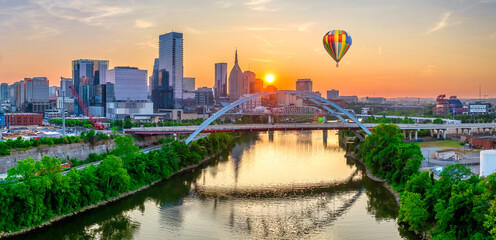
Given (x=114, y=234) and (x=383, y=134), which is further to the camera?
(x=383, y=134)

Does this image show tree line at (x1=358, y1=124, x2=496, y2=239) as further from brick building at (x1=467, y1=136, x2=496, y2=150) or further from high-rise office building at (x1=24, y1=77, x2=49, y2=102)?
high-rise office building at (x1=24, y1=77, x2=49, y2=102)

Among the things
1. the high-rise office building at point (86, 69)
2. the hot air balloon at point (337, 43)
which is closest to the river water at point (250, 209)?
the hot air balloon at point (337, 43)

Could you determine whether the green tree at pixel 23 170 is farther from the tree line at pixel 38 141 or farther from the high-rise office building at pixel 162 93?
the high-rise office building at pixel 162 93

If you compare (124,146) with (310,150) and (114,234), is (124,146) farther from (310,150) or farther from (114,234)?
(310,150)

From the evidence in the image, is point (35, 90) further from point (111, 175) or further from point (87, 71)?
point (111, 175)

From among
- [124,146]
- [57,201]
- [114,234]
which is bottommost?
[114,234]

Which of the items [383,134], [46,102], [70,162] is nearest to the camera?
[70,162]

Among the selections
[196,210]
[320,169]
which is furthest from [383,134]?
[196,210]
